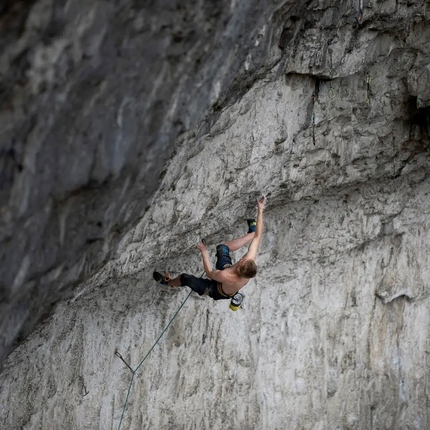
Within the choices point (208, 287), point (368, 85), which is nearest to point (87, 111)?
point (208, 287)

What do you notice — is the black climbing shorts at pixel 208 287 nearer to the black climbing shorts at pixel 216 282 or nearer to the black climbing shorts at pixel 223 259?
the black climbing shorts at pixel 216 282

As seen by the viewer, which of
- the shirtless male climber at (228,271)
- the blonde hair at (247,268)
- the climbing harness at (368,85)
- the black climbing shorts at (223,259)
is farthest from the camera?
the climbing harness at (368,85)

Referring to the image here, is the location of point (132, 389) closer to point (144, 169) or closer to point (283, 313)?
point (283, 313)

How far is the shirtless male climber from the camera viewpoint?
602cm

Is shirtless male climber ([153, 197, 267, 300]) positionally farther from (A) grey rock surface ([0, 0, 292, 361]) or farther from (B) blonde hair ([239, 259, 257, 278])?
(A) grey rock surface ([0, 0, 292, 361])

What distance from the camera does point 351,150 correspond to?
8070 mm

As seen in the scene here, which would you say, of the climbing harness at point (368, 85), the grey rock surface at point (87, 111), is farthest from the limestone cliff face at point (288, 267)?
the grey rock surface at point (87, 111)

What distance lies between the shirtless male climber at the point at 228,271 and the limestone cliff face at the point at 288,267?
0.60 metres

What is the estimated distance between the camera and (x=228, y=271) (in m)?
6.20

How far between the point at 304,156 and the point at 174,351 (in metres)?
2.65

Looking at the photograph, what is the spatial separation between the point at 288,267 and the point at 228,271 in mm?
2809

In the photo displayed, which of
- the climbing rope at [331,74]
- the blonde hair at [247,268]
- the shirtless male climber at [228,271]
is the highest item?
the climbing rope at [331,74]

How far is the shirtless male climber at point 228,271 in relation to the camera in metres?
6.02

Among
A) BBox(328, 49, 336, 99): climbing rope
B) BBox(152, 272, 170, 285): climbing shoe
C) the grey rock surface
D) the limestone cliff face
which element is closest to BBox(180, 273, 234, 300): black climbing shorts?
BBox(152, 272, 170, 285): climbing shoe
